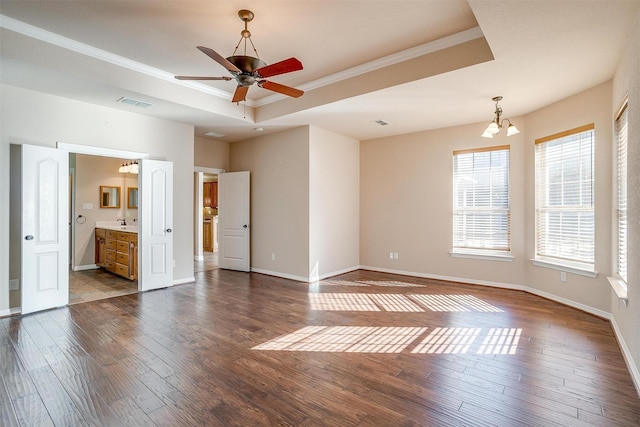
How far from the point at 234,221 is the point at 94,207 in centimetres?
303

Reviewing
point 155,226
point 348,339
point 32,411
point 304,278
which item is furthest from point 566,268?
point 155,226

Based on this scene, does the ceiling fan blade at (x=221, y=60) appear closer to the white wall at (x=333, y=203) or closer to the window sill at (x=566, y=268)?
the white wall at (x=333, y=203)

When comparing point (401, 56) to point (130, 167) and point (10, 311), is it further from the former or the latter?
point (130, 167)

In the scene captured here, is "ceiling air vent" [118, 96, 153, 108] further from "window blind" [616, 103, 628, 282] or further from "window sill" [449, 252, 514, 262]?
"window blind" [616, 103, 628, 282]

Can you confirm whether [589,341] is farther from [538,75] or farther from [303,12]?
[303,12]

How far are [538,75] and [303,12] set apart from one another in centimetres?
262

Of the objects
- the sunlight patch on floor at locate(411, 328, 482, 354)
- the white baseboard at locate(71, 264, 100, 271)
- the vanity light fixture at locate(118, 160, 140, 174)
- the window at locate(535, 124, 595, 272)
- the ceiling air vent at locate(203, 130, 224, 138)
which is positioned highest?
the ceiling air vent at locate(203, 130, 224, 138)

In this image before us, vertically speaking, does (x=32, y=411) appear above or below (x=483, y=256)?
below

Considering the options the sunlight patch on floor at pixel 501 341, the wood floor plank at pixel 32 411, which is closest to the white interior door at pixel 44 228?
the wood floor plank at pixel 32 411

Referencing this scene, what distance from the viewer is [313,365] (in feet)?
8.55

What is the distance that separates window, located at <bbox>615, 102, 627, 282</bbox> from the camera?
317 centimetres

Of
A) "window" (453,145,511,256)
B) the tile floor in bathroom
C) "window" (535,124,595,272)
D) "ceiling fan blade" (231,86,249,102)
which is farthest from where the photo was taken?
"window" (453,145,511,256)

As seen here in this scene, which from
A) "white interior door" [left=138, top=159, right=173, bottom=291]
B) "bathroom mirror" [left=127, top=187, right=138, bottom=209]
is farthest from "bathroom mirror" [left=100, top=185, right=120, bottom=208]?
"white interior door" [left=138, top=159, right=173, bottom=291]

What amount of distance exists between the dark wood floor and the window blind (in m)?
0.74
